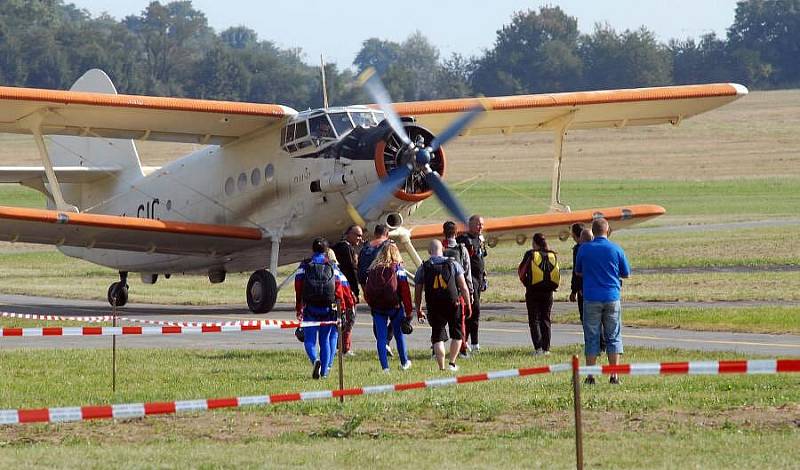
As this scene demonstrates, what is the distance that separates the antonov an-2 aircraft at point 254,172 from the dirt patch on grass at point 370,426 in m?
10.8

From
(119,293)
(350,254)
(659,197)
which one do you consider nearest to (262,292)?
(119,293)

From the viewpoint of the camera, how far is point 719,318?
2200 centimetres

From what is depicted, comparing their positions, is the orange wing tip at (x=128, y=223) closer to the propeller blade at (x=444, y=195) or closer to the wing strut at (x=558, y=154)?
the propeller blade at (x=444, y=195)

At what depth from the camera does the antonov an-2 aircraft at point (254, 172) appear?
24094mm

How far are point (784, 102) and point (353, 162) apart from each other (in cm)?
9163

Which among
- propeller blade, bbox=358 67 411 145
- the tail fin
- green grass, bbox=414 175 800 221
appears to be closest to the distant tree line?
green grass, bbox=414 175 800 221

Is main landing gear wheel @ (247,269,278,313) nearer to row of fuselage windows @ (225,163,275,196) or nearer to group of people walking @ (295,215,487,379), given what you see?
row of fuselage windows @ (225,163,275,196)

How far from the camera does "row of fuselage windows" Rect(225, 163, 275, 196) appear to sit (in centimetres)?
2658

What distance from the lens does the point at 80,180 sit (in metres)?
30.6

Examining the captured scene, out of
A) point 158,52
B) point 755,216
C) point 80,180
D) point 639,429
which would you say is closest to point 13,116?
point 80,180

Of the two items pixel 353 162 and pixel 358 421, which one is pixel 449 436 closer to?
pixel 358 421

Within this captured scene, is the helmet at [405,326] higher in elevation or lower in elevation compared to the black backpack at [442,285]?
lower

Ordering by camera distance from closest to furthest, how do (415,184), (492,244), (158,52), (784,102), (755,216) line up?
1. (415,184)
2. (492,244)
3. (755,216)
4. (784,102)
5. (158,52)

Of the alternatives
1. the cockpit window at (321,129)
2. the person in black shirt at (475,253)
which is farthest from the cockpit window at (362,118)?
the person in black shirt at (475,253)
